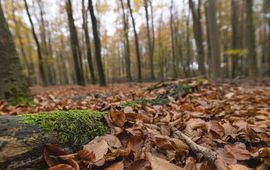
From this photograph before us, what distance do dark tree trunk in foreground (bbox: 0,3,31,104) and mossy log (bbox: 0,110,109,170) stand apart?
2.40 meters

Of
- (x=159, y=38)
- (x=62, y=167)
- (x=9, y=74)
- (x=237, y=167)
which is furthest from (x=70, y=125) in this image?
(x=159, y=38)

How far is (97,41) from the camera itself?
33.4ft

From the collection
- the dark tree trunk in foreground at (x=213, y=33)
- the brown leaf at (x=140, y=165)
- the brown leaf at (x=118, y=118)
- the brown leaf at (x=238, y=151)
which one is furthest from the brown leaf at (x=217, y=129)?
the dark tree trunk in foreground at (x=213, y=33)

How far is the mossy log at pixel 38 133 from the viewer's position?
1.15 metres

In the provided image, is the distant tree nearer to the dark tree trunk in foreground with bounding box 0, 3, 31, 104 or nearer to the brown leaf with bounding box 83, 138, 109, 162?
the dark tree trunk in foreground with bounding box 0, 3, 31, 104

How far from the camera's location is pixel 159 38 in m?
31.2

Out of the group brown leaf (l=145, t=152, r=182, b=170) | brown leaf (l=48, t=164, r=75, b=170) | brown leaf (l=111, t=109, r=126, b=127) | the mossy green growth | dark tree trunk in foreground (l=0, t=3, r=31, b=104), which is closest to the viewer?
brown leaf (l=48, t=164, r=75, b=170)

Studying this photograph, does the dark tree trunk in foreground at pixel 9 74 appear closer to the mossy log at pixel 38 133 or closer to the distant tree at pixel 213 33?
the mossy log at pixel 38 133

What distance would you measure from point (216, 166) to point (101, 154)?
0.59 m

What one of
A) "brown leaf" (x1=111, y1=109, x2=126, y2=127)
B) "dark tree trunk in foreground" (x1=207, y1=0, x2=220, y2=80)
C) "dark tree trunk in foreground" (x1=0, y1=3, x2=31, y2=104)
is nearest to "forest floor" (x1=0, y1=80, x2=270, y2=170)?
"brown leaf" (x1=111, y1=109, x2=126, y2=127)

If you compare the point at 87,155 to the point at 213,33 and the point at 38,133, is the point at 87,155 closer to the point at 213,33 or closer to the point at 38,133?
the point at 38,133

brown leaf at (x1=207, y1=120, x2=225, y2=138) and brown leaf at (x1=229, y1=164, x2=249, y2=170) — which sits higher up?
brown leaf at (x1=207, y1=120, x2=225, y2=138)

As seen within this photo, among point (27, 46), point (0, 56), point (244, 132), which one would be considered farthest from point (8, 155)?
point (27, 46)

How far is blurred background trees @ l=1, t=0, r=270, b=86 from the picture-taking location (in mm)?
10164
